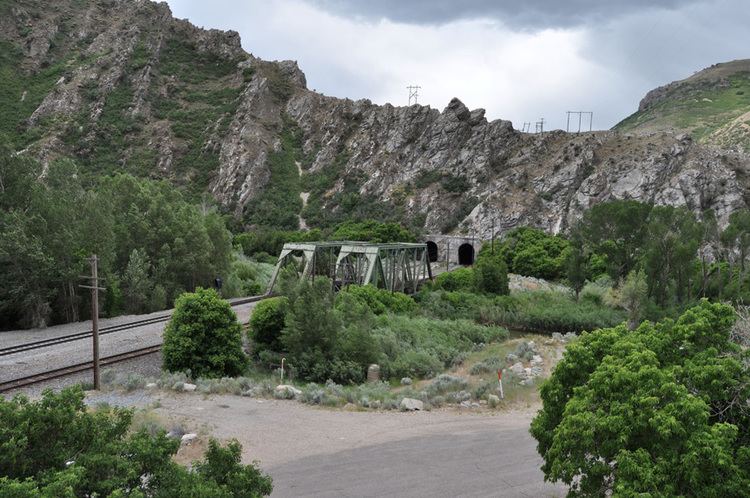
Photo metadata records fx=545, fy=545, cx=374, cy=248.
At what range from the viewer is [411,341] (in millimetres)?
26875

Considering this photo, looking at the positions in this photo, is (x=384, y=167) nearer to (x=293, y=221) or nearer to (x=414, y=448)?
(x=293, y=221)

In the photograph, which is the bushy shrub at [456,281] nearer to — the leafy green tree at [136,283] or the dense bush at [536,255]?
the dense bush at [536,255]

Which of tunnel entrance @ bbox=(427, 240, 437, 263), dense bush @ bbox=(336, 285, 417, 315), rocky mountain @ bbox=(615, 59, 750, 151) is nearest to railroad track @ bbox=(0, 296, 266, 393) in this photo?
dense bush @ bbox=(336, 285, 417, 315)

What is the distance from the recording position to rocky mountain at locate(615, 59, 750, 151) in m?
110

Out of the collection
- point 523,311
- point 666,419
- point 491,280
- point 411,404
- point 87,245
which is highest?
point 87,245

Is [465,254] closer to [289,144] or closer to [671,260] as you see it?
[289,144]

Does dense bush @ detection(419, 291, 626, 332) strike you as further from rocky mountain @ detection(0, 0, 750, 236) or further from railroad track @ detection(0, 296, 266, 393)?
rocky mountain @ detection(0, 0, 750, 236)

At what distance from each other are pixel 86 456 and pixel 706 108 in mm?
164131

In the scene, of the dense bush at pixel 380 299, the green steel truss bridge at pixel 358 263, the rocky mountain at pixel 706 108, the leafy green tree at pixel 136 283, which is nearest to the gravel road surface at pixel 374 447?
the dense bush at pixel 380 299

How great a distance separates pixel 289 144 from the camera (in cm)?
9638

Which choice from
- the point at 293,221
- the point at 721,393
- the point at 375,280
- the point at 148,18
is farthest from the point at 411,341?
the point at 148,18

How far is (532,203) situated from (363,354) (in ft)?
200

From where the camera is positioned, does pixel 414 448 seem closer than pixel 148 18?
Yes

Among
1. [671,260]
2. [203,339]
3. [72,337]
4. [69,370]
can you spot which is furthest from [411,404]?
[671,260]
